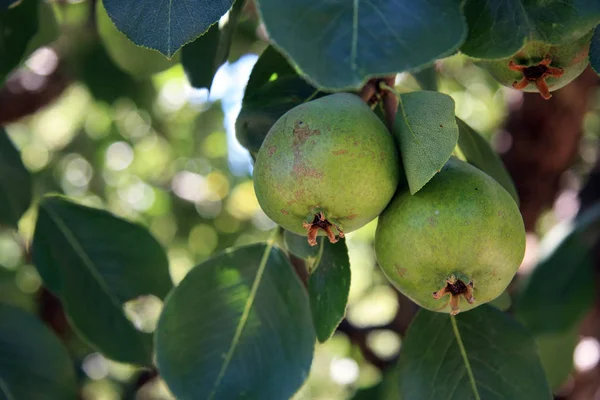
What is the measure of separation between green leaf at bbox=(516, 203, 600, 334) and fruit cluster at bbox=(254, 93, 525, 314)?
1.47 meters

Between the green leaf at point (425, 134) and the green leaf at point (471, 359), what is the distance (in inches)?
17.6

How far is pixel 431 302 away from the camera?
1025 mm

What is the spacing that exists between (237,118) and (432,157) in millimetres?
406

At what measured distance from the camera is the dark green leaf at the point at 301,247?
1.22 m

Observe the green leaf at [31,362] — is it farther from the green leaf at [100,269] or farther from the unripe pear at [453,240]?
the unripe pear at [453,240]

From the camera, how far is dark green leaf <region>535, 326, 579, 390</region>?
2.34 m

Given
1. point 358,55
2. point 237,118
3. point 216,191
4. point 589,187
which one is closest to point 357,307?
point 216,191

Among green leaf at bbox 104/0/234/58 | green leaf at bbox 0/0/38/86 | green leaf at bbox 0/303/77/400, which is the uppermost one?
green leaf at bbox 104/0/234/58

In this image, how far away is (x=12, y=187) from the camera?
1702 millimetres

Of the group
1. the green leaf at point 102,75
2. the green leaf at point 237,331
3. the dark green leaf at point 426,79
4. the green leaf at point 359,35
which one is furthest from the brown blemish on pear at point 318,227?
the green leaf at point 102,75

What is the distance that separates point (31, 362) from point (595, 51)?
1379mm

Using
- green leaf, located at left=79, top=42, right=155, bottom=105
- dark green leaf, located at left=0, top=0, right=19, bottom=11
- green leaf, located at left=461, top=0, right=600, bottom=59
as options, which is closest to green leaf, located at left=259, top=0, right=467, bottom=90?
green leaf, located at left=461, top=0, right=600, bottom=59

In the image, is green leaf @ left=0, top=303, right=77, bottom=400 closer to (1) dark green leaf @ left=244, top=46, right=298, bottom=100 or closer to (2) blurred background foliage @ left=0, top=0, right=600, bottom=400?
(1) dark green leaf @ left=244, top=46, right=298, bottom=100

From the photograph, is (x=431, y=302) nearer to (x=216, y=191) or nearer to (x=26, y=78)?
(x=26, y=78)
